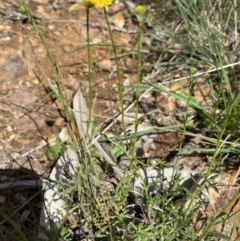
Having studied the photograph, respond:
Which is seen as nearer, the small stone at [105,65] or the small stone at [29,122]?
the small stone at [29,122]

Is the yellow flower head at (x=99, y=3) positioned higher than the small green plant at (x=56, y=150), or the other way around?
the yellow flower head at (x=99, y=3)

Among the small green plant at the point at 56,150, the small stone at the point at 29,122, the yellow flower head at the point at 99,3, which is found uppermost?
the yellow flower head at the point at 99,3

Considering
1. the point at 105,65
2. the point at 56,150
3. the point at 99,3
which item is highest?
the point at 99,3

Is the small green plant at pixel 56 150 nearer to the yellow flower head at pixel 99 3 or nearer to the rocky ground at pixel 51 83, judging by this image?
the rocky ground at pixel 51 83

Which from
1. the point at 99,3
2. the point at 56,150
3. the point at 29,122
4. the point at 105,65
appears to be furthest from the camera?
the point at 105,65

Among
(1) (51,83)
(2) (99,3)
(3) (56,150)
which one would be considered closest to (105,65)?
(1) (51,83)

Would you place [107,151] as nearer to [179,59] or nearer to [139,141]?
[139,141]

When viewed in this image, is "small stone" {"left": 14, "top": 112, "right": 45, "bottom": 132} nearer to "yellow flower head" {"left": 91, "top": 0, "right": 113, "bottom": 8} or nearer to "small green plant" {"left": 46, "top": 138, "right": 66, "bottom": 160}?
"small green plant" {"left": 46, "top": 138, "right": 66, "bottom": 160}

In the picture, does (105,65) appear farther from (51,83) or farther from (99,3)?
(99,3)

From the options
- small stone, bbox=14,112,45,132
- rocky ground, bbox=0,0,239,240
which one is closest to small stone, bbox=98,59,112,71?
rocky ground, bbox=0,0,239,240

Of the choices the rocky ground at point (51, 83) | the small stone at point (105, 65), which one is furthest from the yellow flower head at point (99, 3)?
the small stone at point (105, 65)

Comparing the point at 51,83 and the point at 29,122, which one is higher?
the point at 51,83

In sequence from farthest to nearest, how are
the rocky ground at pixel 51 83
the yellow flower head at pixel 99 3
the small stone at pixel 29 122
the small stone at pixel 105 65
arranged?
the small stone at pixel 105 65 → the small stone at pixel 29 122 → the rocky ground at pixel 51 83 → the yellow flower head at pixel 99 3
